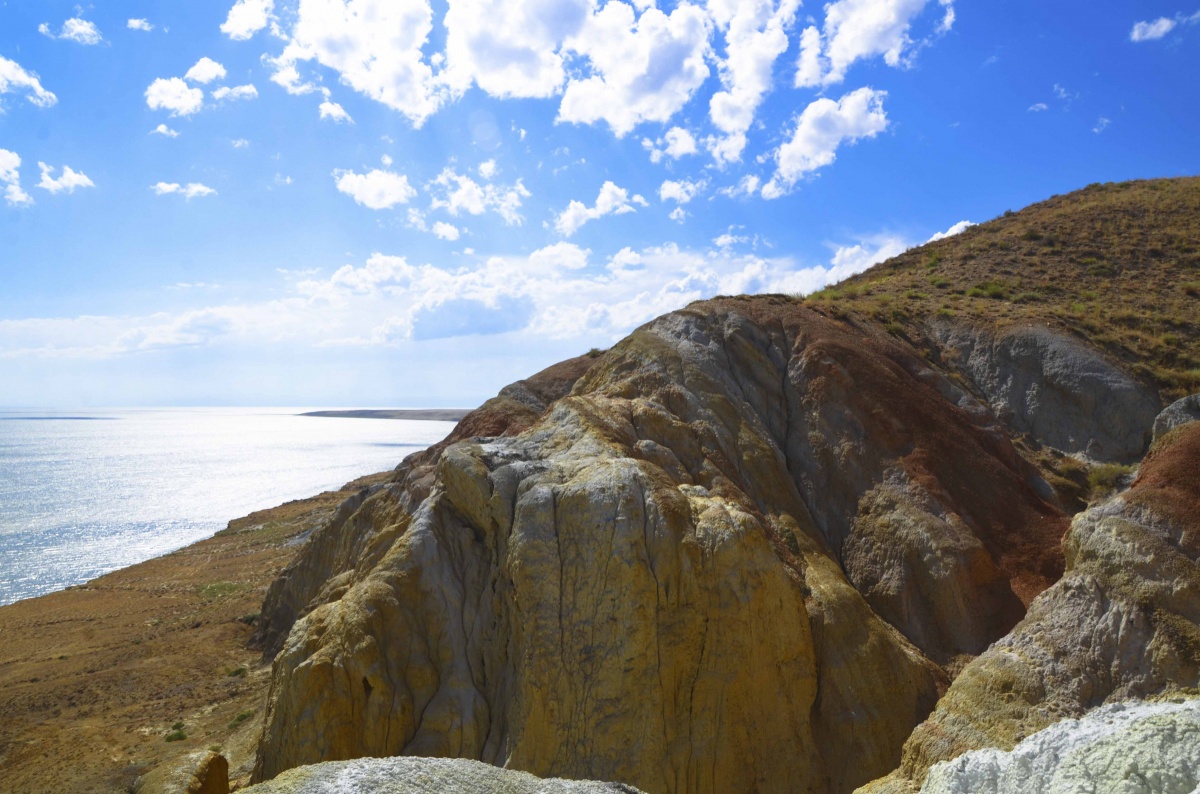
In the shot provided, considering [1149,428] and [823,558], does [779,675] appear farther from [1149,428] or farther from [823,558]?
[1149,428]

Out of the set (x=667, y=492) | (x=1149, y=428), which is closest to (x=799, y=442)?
(x=667, y=492)

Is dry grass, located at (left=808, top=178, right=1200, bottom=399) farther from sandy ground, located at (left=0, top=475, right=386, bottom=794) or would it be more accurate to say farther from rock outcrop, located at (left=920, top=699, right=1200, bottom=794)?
sandy ground, located at (left=0, top=475, right=386, bottom=794)

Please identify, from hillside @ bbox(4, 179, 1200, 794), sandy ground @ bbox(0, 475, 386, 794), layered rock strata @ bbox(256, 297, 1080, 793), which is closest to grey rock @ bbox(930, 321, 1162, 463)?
hillside @ bbox(4, 179, 1200, 794)

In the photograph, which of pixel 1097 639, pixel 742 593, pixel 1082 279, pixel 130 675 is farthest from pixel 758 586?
pixel 1082 279

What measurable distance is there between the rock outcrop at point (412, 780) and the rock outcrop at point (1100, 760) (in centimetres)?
328

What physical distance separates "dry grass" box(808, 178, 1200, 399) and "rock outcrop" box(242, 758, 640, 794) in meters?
23.3

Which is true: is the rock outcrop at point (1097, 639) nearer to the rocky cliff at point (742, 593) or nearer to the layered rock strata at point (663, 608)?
the rocky cliff at point (742, 593)

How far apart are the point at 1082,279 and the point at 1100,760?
3547 centimetres

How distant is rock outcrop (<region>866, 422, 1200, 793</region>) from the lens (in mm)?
8883

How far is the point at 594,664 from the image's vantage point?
13.5m

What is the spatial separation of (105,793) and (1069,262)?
4360 centimetres

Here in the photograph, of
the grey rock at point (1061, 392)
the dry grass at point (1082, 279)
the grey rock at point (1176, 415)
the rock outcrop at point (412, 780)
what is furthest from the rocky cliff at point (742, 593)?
the dry grass at point (1082, 279)

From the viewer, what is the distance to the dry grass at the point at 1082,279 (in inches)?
1092

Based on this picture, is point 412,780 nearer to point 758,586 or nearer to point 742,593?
point 742,593
